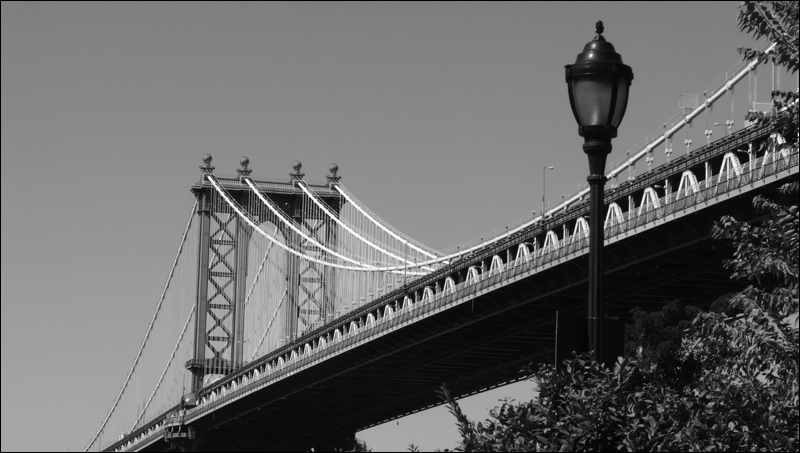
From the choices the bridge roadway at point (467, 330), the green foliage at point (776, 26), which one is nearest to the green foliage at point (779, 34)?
the green foliage at point (776, 26)

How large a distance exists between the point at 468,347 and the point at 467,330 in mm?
3018

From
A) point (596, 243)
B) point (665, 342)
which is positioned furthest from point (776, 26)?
point (665, 342)

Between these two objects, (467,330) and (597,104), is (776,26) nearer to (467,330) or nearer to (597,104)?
(597,104)

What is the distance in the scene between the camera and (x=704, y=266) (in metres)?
62.4

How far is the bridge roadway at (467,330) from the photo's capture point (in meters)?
59.4

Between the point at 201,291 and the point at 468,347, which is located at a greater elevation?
the point at 201,291

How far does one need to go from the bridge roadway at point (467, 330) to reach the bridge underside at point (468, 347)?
8cm

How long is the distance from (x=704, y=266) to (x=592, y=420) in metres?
48.2

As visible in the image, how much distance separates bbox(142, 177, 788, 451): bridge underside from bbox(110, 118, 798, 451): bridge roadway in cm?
8

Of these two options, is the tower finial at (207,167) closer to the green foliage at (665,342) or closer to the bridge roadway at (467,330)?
the bridge roadway at (467,330)

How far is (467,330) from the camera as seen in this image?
80.8 m

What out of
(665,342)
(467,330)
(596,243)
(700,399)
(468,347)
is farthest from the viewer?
(468,347)

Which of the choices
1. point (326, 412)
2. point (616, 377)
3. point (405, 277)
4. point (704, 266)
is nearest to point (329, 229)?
point (326, 412)

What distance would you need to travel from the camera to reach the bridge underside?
62.2 meters
